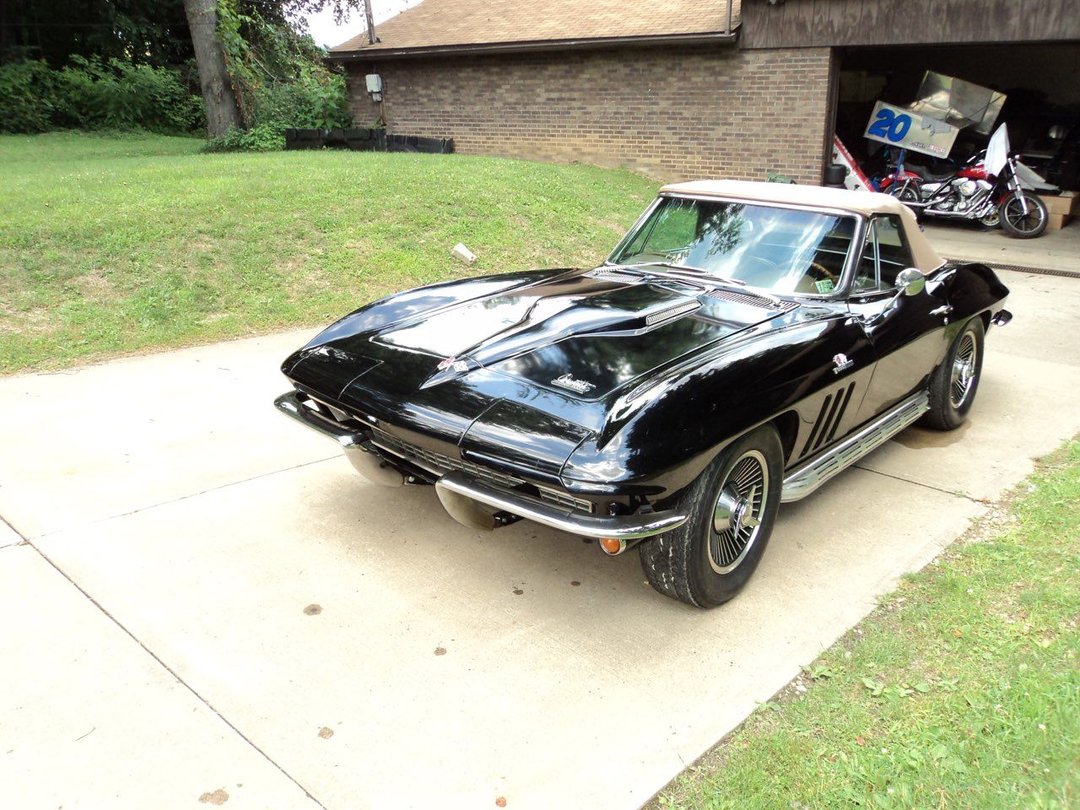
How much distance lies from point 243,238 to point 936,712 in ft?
25.1

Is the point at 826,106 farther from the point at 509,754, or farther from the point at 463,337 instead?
the point at 509,754

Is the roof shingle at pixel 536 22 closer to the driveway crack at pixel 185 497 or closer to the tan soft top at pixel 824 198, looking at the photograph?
the tan soft top at pixel 824 198

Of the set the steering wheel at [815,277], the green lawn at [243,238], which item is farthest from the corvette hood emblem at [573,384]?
the green lawn at [243,238]

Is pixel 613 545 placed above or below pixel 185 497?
above

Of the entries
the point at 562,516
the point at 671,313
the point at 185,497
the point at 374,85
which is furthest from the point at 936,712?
the point at 374,85

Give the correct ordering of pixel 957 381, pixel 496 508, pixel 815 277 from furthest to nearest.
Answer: pixel 957 381, pixel 815 277, pixel 496 508

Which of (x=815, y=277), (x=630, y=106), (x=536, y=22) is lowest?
(x=815, y=277)

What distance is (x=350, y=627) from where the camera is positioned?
10.2ft

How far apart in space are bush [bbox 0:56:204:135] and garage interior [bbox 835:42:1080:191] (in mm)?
16913

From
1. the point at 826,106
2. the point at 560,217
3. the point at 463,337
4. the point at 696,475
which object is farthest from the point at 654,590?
the point at 826,106

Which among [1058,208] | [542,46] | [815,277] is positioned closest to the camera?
[815,277]

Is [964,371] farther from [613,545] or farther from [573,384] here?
[613,545]

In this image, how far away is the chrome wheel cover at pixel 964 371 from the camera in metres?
5.13

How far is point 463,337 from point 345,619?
4.14 feet
